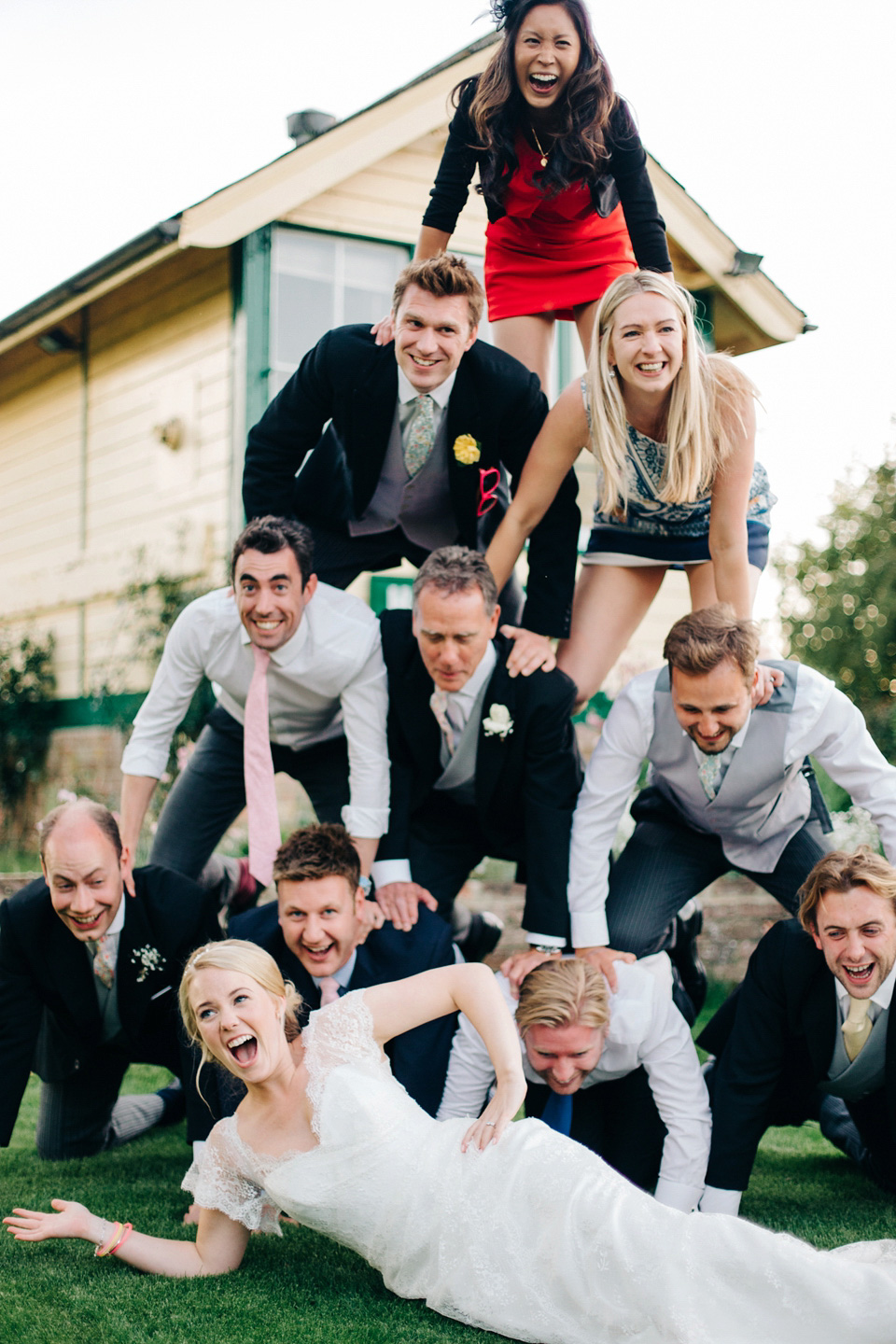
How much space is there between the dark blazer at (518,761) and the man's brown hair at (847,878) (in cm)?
82

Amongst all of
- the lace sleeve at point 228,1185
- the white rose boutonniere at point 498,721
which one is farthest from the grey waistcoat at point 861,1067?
the lace sleeve at point 228,1185

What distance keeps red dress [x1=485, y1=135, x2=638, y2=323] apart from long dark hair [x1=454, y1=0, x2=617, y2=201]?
→ 184mm

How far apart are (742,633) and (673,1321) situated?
182cm

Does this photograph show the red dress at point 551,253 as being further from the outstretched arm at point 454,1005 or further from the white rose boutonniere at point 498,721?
the outstretched arm at point 454,1005

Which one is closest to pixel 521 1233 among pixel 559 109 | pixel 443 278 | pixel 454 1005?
pixel 454 1005

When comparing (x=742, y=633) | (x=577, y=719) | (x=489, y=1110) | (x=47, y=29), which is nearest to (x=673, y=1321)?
(x=489, y=1110)

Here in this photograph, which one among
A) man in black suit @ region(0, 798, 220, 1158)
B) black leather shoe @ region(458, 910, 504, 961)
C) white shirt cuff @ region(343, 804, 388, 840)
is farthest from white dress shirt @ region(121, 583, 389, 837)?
black leather shoe @ region(458, 910, 504, 961)

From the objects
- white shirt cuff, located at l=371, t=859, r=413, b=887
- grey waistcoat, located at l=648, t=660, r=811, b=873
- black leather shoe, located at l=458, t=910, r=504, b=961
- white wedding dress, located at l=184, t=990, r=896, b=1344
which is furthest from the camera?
black leather shoe, located at l=458, t=910, r=504, b=961

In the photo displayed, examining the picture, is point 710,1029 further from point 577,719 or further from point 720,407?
point 577,719

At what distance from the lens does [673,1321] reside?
8.20 feet

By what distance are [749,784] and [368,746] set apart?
123cm

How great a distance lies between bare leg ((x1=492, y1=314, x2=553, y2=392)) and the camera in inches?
181

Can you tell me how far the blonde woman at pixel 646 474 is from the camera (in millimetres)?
3662

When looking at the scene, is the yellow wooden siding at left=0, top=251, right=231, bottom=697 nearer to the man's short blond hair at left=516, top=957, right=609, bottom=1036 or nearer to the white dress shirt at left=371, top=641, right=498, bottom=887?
→ the white dress shirt at left=371, top=641, right=498, bottom=887
